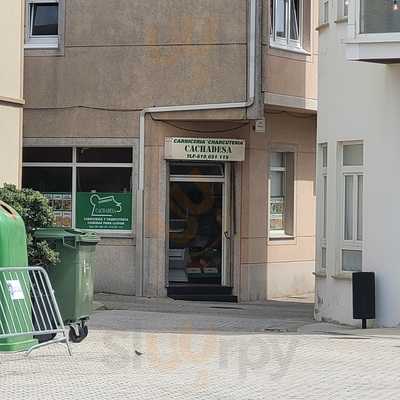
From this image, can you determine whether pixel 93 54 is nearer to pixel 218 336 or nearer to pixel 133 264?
pixel 133 264

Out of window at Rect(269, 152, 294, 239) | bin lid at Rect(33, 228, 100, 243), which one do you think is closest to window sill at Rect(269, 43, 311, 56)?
window at Rect(269, 152, 294, 239)

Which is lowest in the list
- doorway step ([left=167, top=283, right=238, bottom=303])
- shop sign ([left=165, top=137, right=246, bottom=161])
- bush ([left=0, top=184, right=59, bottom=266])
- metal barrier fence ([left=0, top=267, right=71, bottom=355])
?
doorway step ([left=167, top=283, right=238, bottom=303])

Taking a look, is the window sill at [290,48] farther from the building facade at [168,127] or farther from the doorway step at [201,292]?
the doorway step at [201,292]

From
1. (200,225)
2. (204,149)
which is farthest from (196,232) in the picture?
(204,149)

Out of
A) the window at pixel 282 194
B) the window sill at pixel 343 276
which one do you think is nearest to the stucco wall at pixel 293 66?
the window at pixel 282 194

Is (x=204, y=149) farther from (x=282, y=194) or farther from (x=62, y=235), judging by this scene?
(x=62, y=235)

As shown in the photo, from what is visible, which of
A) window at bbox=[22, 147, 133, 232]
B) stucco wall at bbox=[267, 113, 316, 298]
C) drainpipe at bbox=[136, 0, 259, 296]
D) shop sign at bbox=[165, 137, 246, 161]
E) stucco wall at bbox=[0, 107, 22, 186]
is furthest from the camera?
stucco wall at bbox=[267, 113, 316, 298]

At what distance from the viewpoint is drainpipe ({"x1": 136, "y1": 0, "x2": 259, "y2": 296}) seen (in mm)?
21406

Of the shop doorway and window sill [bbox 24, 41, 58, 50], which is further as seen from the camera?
the shop doorway

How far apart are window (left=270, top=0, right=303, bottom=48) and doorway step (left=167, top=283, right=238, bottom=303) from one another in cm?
505

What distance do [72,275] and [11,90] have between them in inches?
213

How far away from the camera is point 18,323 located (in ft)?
38.8

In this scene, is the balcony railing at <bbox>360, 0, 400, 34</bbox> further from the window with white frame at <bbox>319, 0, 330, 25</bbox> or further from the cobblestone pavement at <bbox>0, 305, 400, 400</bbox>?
the cobblestone pavement at <bbox>0, 305, 400, 400</bbox>

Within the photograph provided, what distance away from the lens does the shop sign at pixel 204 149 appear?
72.0 ft
